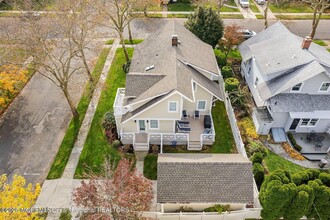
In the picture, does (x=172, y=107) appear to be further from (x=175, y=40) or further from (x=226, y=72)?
(x=226, y=72)

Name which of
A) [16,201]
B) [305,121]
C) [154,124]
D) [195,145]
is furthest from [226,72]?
[16,201]

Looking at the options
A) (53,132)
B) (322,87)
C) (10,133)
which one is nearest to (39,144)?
(53,132)

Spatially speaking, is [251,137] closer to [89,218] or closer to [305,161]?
[305,161]

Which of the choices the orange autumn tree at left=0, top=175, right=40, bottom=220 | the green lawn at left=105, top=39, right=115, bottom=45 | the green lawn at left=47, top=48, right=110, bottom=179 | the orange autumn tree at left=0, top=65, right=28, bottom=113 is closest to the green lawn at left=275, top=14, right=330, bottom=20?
the green lawn at left=105, top=39, right=115, bottom=45

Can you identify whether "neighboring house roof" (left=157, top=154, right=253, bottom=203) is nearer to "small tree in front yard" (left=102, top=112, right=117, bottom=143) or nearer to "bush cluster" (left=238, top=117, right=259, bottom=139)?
"bush cluster" (left=238, top=117, right=259, bottom=139)

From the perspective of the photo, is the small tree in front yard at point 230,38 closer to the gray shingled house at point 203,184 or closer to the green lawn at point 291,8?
the green lawn at point 291,8

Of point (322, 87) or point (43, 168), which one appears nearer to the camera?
point (43, 168)
